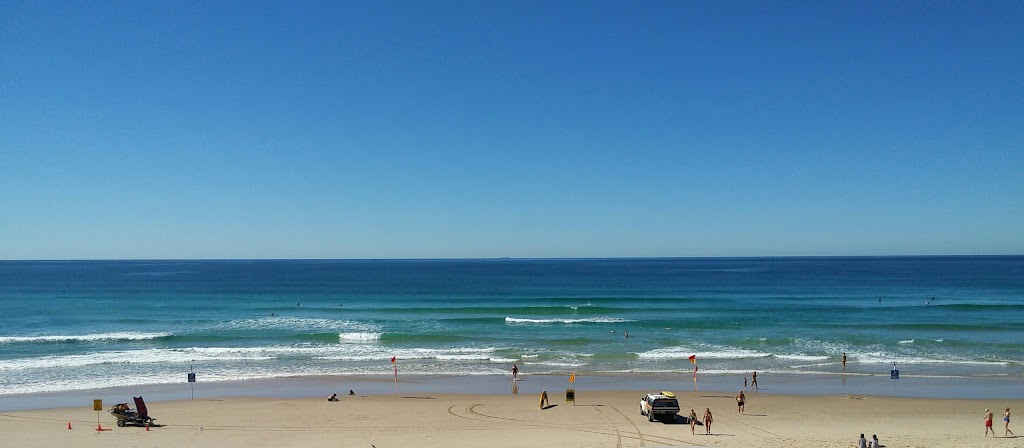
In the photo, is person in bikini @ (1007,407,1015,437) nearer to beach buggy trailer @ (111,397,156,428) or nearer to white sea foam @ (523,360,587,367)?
white sea foam @ (523,360,587,367)

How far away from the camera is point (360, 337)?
4550 cm

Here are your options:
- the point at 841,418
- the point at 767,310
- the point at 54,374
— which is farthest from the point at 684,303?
the point at 54,374

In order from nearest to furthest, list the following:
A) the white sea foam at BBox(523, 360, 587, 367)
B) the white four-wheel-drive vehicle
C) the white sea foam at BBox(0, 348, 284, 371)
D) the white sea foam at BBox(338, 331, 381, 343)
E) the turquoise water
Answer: the white four-wheel-drive vehicle, the turquoise water, the white sea foam at BBox(0, 348, 284, 371), the white sea foam at BBox(523, 360, 587, 367), the white sea foam at BBox(338, 331, 381, 343)

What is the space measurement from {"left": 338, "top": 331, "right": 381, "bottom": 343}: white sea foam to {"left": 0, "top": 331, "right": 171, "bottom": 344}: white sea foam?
12.5 metres

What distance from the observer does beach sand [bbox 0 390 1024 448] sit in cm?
2038

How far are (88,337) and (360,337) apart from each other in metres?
18.9

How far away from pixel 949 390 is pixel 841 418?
29.1 ft

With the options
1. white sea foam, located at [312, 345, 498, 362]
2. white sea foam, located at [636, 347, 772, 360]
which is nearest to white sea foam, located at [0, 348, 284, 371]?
white sea foam, located at [312, 345, 498, 362]

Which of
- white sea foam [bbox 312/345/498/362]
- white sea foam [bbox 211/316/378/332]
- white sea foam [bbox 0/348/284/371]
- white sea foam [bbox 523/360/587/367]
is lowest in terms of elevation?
white sea foam [bbox 523/360/587/367]

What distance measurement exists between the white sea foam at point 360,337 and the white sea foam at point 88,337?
12455mm

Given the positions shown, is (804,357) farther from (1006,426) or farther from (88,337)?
(88,337)

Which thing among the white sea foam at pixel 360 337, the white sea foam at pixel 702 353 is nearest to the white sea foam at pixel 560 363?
the white sea foam at pixel 702 353

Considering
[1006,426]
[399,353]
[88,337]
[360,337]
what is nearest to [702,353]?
[399,353]

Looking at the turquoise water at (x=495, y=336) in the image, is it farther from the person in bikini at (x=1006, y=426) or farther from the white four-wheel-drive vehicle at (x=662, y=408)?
the person in bikini at (x=1006, y=426)
